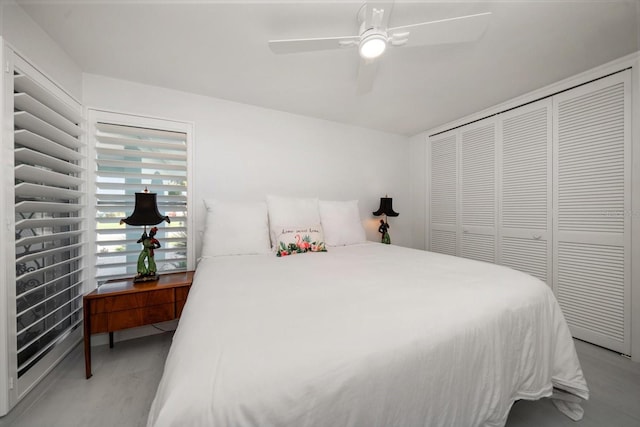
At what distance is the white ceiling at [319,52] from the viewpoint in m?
1.35

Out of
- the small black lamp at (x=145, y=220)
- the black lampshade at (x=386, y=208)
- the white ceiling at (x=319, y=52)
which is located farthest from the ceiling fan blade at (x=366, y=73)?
the small black lamp at (x=145, y=220)

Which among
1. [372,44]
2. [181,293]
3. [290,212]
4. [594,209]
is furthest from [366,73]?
[594,209]

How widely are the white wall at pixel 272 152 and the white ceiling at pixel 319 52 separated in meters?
0.15

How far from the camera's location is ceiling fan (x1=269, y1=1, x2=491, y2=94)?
3.87 ft

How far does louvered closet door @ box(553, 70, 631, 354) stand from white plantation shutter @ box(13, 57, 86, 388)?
389 centimetres

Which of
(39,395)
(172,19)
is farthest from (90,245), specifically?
(172,19)

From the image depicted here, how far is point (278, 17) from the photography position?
140 cm

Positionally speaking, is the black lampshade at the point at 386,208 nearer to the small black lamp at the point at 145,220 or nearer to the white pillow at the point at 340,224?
the white pillow at the point at 340,224

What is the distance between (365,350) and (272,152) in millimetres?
2366

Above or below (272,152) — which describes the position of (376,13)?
above

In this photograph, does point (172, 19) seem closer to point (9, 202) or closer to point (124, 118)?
point (124, 118)

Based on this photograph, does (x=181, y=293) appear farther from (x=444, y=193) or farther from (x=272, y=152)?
(x=444, y=193)

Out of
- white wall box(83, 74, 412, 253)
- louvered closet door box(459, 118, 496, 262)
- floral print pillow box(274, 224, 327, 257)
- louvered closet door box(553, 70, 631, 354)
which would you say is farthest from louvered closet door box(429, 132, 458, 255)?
floral print pillow box(274, 224, 327, 257)

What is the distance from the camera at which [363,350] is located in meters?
0.70
